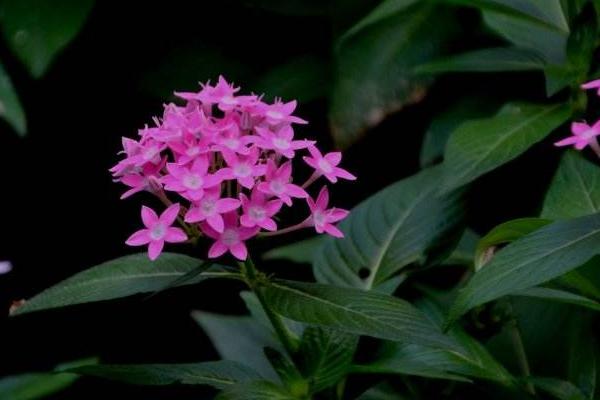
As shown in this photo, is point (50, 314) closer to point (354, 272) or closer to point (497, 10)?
point (354, 272)

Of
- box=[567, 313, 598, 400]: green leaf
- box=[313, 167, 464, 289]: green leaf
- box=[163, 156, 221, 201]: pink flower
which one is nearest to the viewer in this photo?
box=[163, 156, 221, 201]: pink flower

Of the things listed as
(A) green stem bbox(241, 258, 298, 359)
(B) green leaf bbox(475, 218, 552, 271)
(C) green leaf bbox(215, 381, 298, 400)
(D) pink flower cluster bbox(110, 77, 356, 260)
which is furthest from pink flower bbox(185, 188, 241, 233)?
(B) green leaf bbox(475, 218, 552, 271)

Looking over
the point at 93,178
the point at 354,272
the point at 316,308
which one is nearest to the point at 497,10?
the point at 354,272

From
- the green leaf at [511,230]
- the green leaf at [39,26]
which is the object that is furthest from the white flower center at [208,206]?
the green leaf at [39,26]

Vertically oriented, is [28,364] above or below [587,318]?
above

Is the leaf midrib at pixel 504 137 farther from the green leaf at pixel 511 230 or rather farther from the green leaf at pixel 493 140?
the green leaf at pixel 511 230

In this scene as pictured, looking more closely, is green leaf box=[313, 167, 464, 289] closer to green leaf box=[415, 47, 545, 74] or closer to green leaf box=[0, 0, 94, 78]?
green leaf box=[415, 47, 545, 74]
